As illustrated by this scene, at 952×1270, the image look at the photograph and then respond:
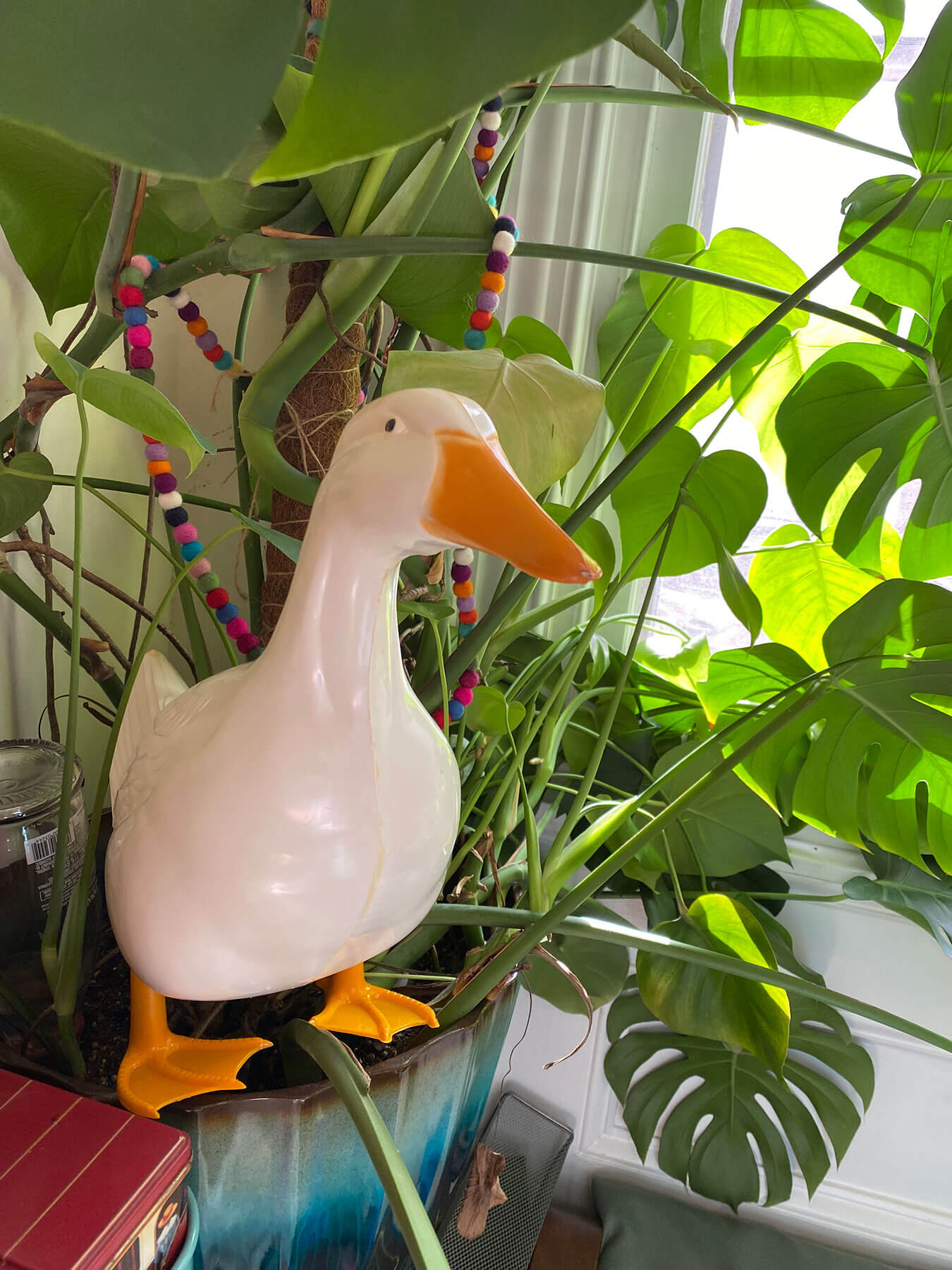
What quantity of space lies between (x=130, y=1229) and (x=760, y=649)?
21.9 inches

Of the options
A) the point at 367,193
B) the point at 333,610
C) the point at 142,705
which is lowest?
the point at 142,705

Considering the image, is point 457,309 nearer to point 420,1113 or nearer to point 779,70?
point 779,70

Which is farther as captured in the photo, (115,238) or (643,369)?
(643,369)

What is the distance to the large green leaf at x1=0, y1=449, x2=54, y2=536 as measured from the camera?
48 cm

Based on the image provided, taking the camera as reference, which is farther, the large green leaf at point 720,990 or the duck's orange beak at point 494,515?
the large green leaf at point 720,990

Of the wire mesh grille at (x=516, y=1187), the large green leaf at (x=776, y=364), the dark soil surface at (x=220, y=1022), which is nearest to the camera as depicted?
the dark soil surface at (x=220, y=1022)

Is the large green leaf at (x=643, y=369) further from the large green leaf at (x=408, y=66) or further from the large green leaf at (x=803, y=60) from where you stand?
the large green leaf at (x=408, y=66)

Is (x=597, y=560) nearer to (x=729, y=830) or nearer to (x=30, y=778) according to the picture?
(x=729, y=830)

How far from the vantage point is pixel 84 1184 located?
0.38 meters

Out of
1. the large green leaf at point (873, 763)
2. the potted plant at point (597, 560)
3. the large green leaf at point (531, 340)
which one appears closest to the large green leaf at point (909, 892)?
the potted plant at point (597, 560)

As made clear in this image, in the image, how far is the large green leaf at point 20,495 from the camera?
1.59 ft

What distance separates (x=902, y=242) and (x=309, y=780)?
0.66 m

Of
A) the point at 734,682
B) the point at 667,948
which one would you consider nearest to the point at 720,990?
the point at 667,948

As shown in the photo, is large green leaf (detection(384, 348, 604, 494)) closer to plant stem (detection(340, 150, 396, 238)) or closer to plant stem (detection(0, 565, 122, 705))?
plant stem (detection(340, 150, 396, 238))
